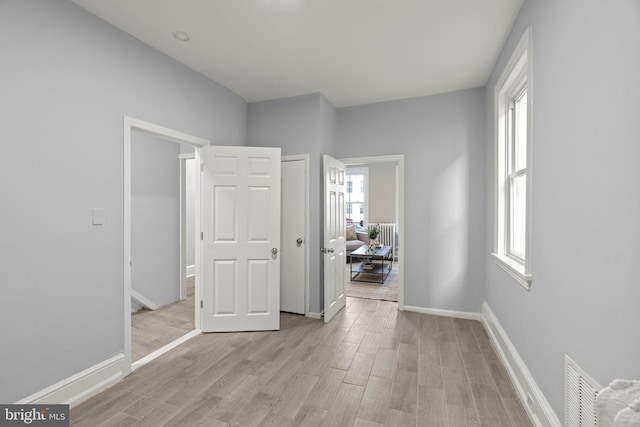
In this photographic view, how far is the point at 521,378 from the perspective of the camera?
2.13 metres

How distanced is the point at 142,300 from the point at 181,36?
3240 millimetres

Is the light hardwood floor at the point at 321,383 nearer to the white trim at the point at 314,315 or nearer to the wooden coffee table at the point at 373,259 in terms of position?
the white trim at the point at 314,315

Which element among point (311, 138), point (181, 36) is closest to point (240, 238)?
point (311, 138)

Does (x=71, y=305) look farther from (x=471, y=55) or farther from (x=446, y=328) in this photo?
(x=471, y=55)

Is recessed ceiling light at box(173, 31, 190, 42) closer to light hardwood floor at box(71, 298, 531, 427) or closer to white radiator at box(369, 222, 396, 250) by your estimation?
light hardwood floor at box(71, 298, 531, 427)

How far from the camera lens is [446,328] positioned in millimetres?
3416

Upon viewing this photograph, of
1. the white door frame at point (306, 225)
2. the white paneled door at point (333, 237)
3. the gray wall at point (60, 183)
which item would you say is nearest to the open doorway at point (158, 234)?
the white door frame at point (306, 225)

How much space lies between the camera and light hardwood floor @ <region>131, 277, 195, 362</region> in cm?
297

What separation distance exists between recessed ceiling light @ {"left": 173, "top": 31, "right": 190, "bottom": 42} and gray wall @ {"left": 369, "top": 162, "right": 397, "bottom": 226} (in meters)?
5.98

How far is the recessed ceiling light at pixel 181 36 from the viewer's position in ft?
8.14

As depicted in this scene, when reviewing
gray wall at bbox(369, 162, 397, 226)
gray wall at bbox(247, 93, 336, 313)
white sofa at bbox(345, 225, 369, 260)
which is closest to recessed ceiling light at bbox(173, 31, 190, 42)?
gray wall at bbox(247, 93, 336, 313)

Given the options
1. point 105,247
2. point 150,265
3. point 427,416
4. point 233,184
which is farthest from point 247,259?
point 427,416

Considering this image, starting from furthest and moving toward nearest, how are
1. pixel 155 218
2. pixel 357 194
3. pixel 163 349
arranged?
pixel 357 194 → pixel 155 218 → pixel 163 349

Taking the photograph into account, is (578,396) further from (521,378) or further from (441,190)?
(441,190)
